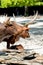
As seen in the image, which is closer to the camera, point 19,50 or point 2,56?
point 2,56

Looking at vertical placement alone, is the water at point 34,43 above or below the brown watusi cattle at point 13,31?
below

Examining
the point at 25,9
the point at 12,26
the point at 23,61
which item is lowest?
the point at 23,61

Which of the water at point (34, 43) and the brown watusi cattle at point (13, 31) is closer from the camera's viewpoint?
the brown watusi cattle at point (13, 31)

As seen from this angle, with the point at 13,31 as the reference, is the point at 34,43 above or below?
below

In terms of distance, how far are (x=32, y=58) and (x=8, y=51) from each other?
0.97 metres

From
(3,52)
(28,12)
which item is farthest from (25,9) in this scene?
(3,52)

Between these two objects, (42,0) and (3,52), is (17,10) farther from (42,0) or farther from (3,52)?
(3,52)

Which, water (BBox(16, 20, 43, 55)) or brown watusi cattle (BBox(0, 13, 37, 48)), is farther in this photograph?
water (BBox(16, 20, 43, 55))

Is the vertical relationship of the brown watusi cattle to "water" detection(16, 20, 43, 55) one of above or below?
above

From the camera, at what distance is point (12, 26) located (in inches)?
310

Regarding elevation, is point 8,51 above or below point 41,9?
below

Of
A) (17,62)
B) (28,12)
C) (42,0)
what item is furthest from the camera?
(28,12)

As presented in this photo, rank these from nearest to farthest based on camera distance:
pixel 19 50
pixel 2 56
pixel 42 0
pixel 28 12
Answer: pixel 2 56 → pixel 19 50 → pixel 42 0 → pixel 28 12

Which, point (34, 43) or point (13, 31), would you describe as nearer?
point (13, 31)
